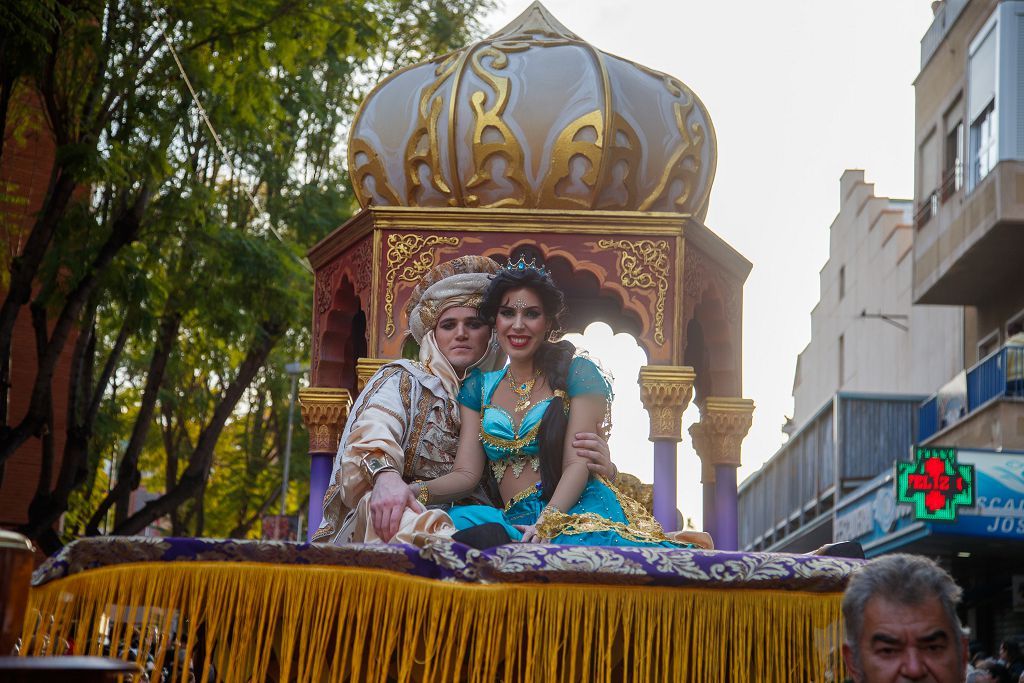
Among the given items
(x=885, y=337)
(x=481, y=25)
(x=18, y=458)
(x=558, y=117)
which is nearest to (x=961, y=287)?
(x=481, y=25)

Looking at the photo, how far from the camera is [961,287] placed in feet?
88.9

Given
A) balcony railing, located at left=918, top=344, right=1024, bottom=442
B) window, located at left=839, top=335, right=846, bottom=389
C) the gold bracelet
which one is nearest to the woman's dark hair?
the gold bracelet

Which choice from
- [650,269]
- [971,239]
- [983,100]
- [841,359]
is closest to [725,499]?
[650,269]

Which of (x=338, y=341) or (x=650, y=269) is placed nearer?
(x=650, y=269)

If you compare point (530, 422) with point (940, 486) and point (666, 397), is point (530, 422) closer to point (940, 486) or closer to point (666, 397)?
point (666, 397)

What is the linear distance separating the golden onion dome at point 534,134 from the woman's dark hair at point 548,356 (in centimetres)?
225

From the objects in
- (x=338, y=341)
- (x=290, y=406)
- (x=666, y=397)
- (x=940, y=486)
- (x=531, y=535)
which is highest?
(x=290, y=406)

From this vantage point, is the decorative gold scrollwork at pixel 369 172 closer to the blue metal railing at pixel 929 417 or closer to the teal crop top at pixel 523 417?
the teal crop top at pixel 523 417

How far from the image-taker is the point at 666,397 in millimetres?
8141

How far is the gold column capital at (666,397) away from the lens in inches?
319

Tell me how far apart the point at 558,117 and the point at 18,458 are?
1790cm

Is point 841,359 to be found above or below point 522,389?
above

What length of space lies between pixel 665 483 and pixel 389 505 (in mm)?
2787

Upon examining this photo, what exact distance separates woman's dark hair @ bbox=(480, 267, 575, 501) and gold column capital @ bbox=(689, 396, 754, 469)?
2.62 m
